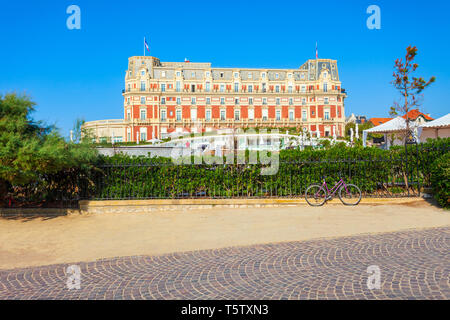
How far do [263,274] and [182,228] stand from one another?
3490mm

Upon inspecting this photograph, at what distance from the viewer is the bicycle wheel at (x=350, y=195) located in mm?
9766

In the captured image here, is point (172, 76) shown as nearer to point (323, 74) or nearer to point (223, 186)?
point (323, 74)

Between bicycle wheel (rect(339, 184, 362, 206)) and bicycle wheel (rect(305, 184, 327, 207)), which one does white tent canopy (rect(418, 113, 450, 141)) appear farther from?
bicycle wheel (rect(305, 184, 327, 207))

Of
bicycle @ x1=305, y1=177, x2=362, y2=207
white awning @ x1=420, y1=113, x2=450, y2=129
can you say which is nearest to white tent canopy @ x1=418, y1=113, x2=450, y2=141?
white awning @ x1=420, y1=113, x2=450, y2=129

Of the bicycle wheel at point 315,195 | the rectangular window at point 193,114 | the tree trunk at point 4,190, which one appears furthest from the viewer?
the rectangular window at point 193,114

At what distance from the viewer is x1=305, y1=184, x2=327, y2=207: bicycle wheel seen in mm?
9723

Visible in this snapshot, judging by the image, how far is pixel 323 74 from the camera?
Result: 70250 millimetres

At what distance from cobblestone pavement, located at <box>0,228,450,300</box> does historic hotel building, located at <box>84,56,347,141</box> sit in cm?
5979

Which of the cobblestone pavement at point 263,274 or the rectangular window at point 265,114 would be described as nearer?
→ the cobblestone pavement at point 263,274

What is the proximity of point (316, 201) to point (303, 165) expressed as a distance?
1.18 meters

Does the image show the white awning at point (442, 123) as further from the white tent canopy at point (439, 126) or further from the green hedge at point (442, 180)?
the green hedge at point (442, 180)

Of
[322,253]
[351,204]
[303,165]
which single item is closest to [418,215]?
[351,204]

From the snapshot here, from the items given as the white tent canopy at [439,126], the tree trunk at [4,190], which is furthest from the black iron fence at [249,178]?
the white tent canopy at [439,126]

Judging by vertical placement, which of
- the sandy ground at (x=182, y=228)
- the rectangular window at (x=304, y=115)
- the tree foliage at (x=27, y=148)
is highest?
the rectangular window at (x=304, y=115)
